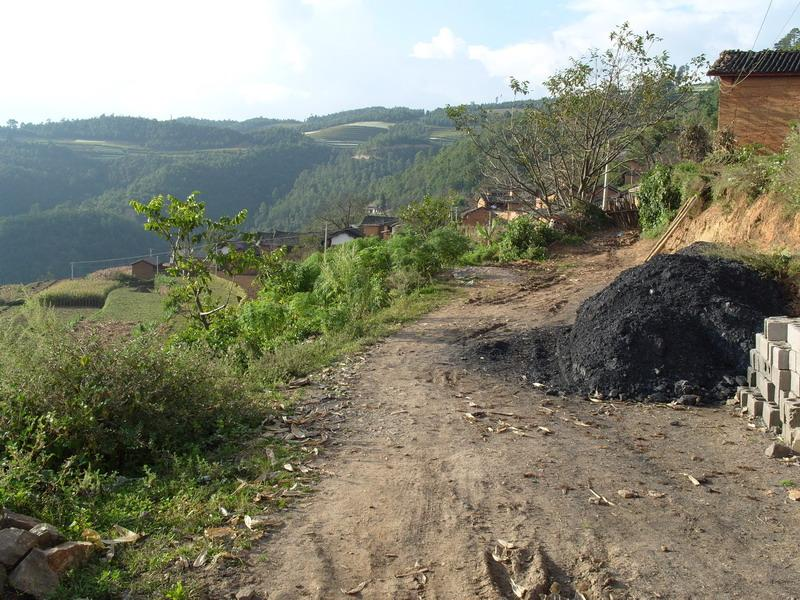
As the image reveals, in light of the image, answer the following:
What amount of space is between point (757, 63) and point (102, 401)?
18.0 m

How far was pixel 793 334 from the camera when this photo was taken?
5.24 m

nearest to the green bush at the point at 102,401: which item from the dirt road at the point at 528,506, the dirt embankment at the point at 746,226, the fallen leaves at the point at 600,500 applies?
the dirt road at the point at 528,506

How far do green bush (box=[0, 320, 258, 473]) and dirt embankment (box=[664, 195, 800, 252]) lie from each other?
8.39 metres

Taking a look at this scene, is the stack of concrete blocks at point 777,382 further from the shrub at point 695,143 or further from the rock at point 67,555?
the shrub at point 695,143

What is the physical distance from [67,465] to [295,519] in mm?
1488

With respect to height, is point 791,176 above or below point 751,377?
above

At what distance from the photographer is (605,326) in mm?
7098

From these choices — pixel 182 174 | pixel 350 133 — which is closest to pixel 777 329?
pixel 182 174

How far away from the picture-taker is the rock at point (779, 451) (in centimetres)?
495

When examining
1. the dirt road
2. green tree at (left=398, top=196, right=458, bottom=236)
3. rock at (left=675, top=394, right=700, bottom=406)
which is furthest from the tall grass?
rock at (left=675, top=394, right=700, bottom=406)

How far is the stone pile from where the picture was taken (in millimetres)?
3312

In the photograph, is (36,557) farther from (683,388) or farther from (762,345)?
(762,345)

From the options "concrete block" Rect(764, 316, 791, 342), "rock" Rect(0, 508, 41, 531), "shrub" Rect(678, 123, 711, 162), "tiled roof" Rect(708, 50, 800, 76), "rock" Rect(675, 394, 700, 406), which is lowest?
"rock" Rect(675, 394, 700, 406)

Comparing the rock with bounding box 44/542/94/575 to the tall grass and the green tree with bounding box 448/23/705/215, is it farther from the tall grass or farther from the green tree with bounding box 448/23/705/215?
the tall grass
